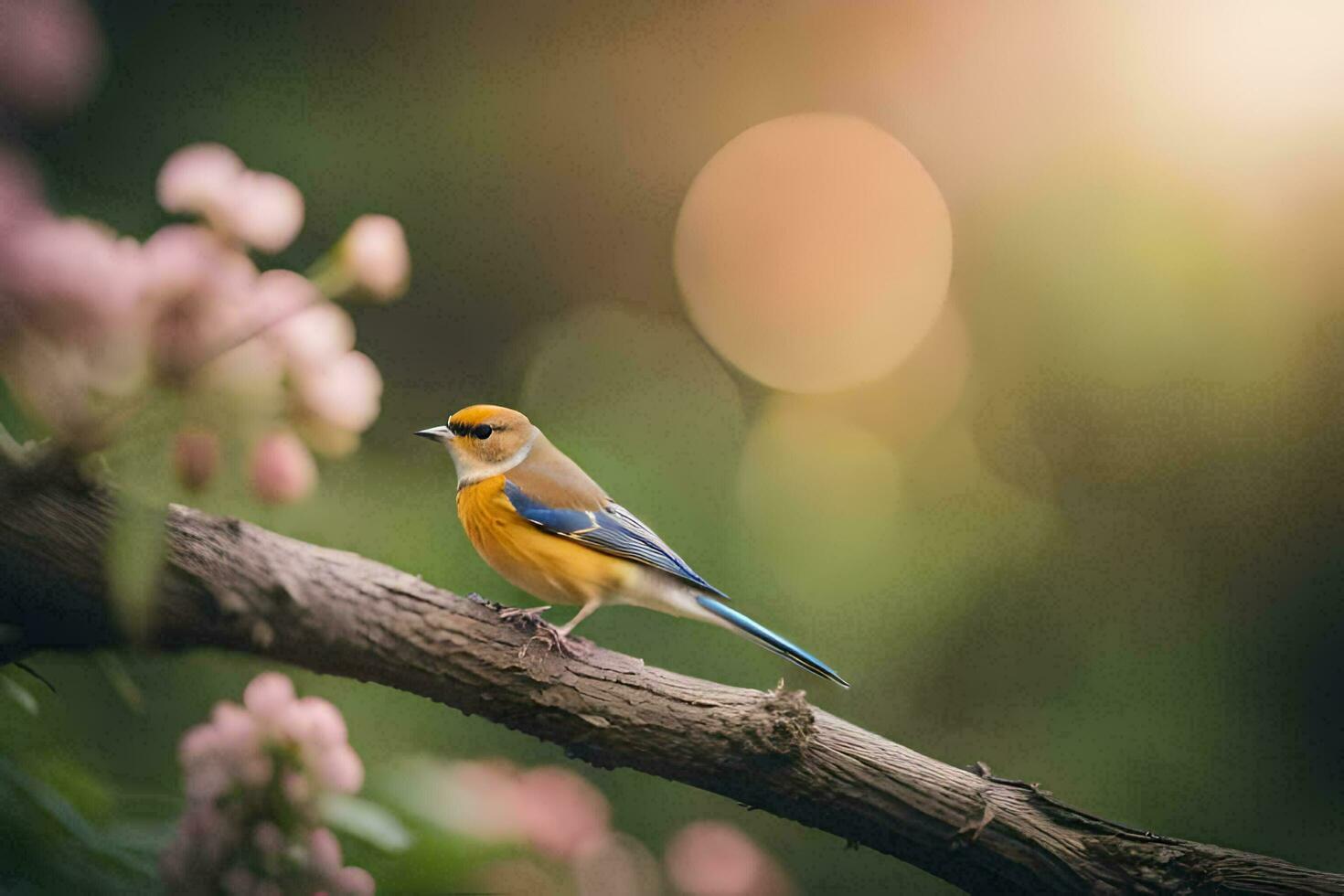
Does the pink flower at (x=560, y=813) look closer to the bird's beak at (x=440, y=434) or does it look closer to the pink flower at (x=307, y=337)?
the bird's beak at (x=440, y=434)

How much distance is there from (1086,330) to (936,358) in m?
0.27

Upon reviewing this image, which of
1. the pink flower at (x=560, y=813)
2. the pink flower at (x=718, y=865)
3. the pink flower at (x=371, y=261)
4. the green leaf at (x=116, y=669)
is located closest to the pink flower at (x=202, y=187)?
the pink flower at (x=371, y=261)

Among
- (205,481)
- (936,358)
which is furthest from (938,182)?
(205,481)

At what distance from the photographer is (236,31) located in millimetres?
1334

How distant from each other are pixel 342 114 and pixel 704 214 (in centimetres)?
57

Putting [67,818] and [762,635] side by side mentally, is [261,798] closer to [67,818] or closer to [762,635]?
[67,818]

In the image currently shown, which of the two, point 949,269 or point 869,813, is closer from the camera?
point 869,813

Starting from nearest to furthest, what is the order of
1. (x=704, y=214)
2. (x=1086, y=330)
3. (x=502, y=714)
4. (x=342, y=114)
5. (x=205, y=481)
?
(x=205, y=481) → (x=502, y=714) → (x=342, y=114) → (x=704, y=214) → (x=1086, y=330)

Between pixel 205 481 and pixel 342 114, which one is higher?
pixel 342 114

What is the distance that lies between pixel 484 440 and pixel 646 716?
368mm

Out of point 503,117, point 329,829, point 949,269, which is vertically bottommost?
point 329,829

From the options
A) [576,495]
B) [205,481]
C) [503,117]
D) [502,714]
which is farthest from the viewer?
[503,117]

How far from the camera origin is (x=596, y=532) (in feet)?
3.86

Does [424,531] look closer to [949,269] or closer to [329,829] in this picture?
[329,829]
